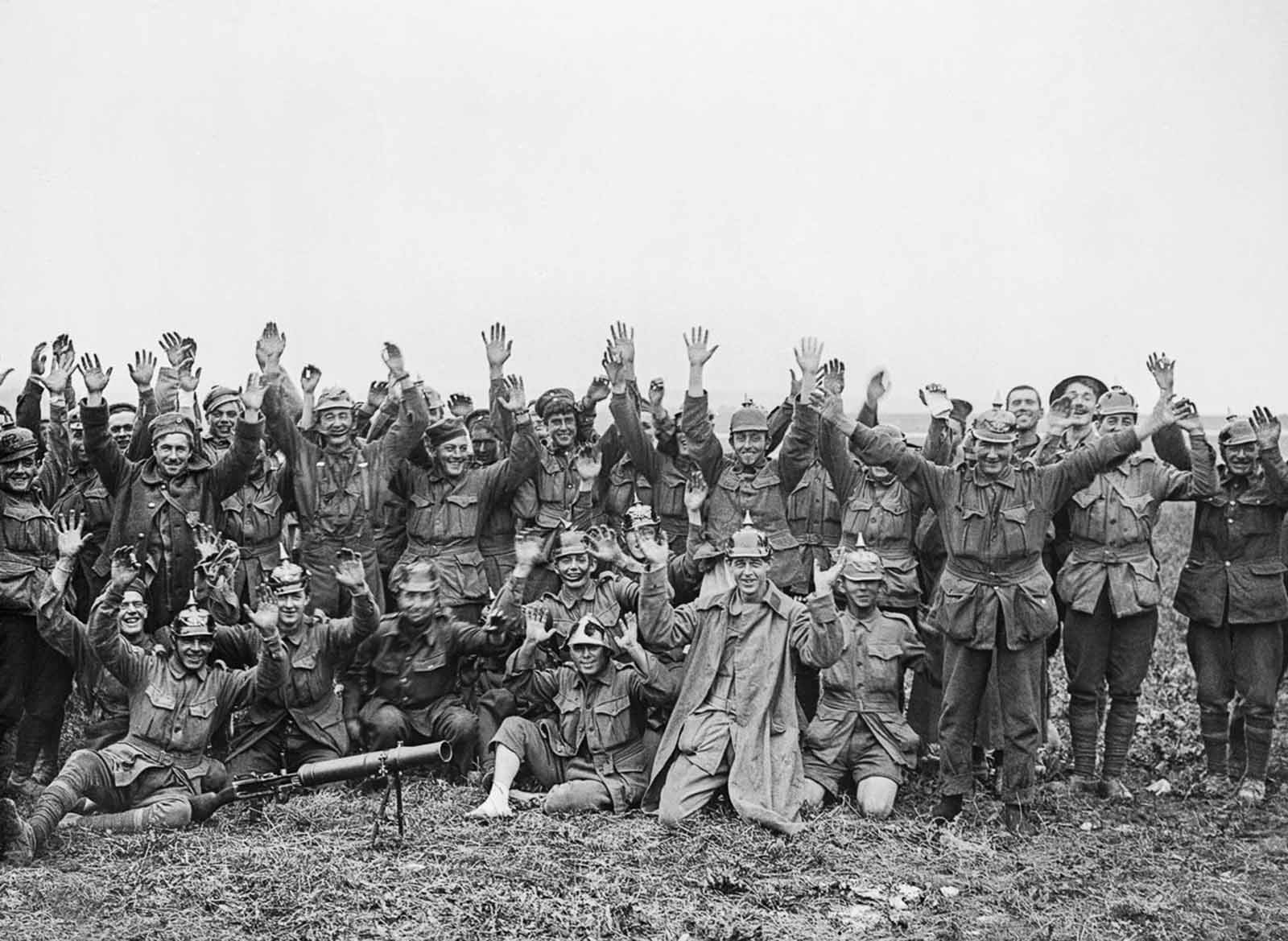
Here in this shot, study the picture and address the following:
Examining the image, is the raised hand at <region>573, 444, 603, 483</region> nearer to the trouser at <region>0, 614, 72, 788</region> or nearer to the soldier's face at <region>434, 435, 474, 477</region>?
the soldier's face at <region>434, 435, 474, 477</region>

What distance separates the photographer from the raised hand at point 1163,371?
8.54m

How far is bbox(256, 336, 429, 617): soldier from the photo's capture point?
993cm

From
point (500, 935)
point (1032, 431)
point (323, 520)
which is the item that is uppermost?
point (1032, 431)

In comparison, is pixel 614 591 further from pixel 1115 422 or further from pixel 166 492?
pixel 1115 422

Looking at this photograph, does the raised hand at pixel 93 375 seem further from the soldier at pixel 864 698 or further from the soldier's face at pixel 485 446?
the soldier at pixel 864 698

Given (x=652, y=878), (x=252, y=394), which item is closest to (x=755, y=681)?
(x=652, y=878)

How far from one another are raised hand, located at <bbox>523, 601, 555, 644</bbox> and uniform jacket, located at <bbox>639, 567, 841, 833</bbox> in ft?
2.26

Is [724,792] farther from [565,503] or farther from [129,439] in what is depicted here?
[129,439]

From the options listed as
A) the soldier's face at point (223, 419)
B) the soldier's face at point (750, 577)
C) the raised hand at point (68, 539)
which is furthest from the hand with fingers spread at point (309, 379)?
the soldier's face at point (750, 577)

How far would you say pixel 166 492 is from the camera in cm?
955

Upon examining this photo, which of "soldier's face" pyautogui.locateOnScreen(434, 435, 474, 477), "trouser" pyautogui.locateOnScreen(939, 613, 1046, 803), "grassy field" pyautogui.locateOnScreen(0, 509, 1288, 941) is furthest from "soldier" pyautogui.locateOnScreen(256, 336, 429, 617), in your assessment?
"trouser" pyautogui.locateOnScreen(939, 613, 1046, 803)

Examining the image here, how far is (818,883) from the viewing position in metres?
7.41

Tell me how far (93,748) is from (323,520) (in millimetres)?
2286

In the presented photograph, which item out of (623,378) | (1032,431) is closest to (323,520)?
(623,378)
